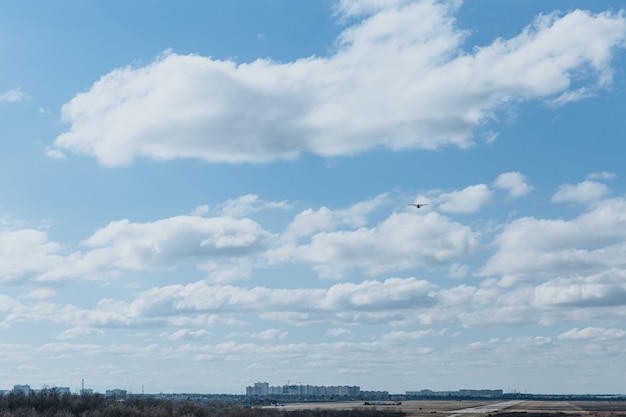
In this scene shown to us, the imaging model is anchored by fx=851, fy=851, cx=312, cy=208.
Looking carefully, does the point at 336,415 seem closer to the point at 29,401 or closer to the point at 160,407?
the point at 160,407

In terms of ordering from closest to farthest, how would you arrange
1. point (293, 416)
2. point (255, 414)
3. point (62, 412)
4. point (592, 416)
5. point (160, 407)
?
point (62, 412), point (160, 407), point (255, 414), point (293, 416), point (592, 416)

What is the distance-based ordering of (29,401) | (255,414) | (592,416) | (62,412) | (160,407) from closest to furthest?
(62,412) → (29,401) → (160,407) → (255,414) → (592,416)

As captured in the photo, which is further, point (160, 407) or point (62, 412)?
point (160, 407)

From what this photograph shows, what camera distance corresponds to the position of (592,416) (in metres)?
160

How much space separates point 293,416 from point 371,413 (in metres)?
38.4

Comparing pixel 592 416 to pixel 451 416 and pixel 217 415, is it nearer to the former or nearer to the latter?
pixel 451 416

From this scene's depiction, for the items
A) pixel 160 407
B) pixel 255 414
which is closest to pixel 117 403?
pixel 160 407

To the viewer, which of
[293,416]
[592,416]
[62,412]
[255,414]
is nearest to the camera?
[62,412]

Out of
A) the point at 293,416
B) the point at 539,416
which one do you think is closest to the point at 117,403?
the point at 293,416

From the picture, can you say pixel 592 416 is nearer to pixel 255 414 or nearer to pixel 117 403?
pixel 255 414

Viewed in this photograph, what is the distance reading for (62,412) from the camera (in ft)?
276

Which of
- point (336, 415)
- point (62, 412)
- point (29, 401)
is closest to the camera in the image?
point (62, 412)

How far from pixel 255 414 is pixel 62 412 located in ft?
112

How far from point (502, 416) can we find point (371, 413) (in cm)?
2496
